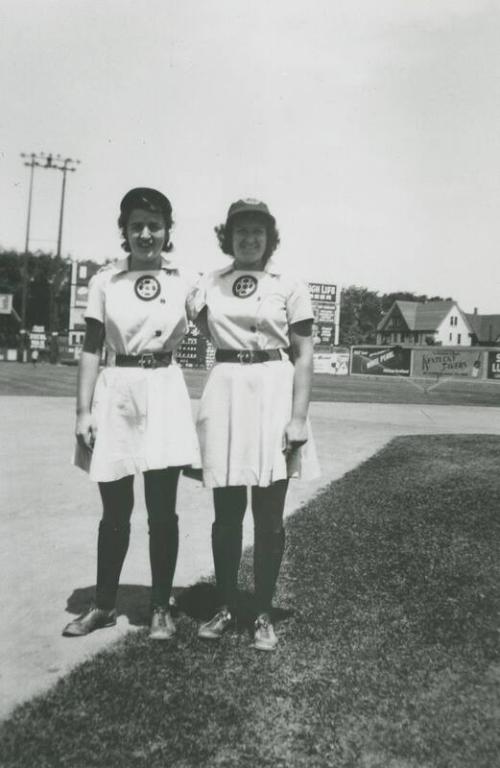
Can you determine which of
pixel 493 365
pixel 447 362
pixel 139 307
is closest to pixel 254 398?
pixel 139 307

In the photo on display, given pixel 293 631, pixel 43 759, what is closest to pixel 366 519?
pixel 293 631

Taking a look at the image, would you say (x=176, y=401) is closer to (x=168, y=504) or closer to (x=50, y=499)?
(x=168, y=504)

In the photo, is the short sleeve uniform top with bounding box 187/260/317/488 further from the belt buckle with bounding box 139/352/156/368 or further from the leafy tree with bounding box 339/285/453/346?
the leafy tree with bounding box 339/285/453/346

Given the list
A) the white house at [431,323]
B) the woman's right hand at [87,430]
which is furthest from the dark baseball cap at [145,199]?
the white house at [431,323]

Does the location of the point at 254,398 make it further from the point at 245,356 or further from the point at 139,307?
the point at 139,307

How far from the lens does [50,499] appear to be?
6.45 metres

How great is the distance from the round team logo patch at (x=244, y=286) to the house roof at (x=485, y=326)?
101m

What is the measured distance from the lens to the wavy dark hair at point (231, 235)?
140 inches

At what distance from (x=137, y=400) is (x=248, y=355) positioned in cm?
54

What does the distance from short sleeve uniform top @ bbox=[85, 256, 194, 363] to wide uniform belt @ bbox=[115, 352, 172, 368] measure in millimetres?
20

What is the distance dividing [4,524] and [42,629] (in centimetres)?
216

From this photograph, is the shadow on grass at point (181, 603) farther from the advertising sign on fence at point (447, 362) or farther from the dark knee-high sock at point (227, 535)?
the advertising sign on fence at point (447, 362)

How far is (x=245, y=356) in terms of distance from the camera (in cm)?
347

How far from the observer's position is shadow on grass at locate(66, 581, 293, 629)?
12.4 feet
